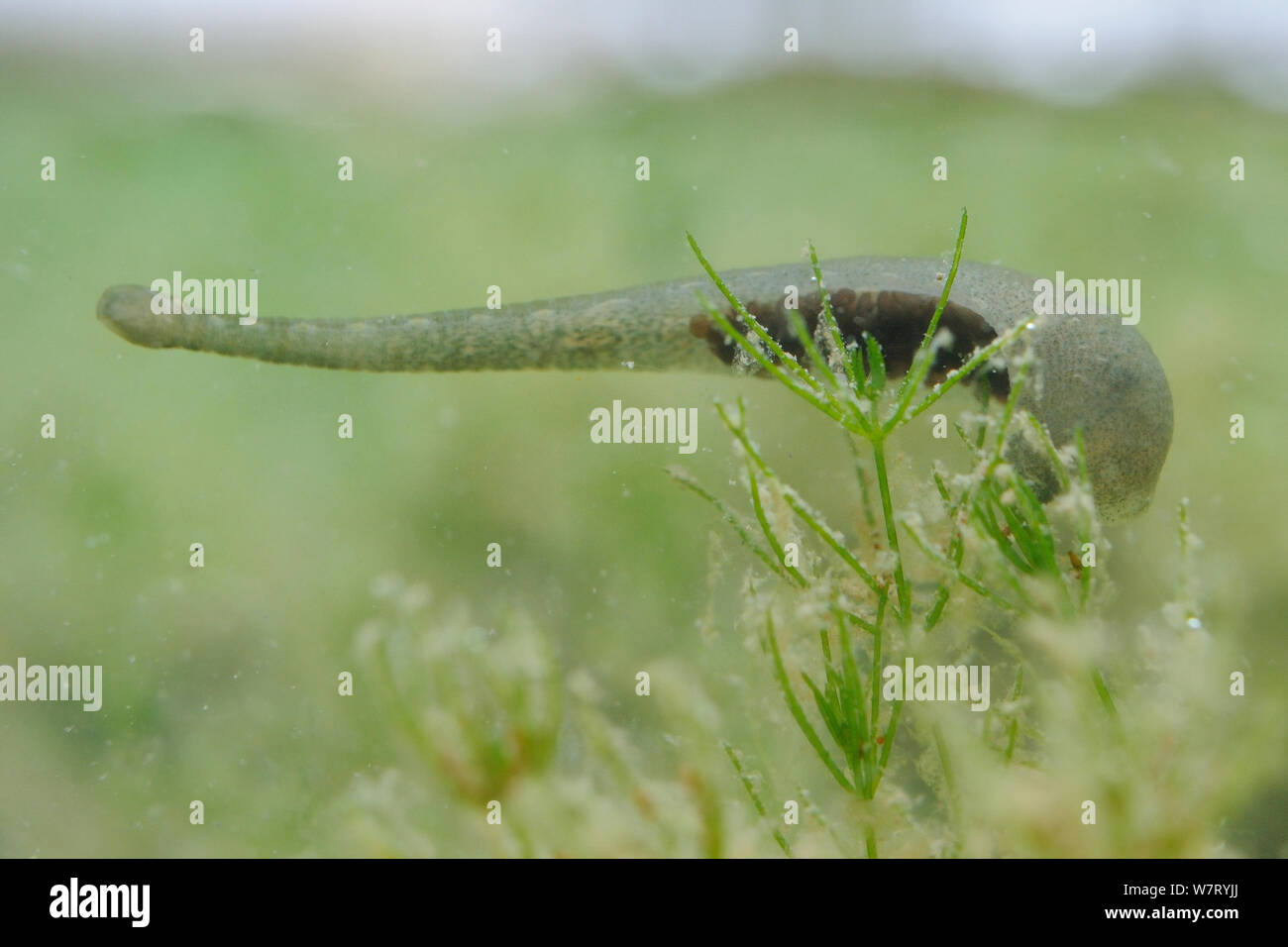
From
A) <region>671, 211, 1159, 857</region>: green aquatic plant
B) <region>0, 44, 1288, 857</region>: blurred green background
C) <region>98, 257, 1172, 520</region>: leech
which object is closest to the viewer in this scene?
<region>671, 211, 1159, 857</region>: green aquatic plant

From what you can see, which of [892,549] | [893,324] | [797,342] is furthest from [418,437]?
[892,549]

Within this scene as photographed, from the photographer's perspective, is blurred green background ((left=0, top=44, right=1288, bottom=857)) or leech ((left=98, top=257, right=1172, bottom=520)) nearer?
leech ((left=98, top=257, right=1172, bottom=520))

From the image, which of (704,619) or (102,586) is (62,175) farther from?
(704,619)

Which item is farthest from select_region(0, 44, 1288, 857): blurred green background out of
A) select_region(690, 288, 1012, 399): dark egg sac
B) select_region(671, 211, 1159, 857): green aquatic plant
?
select_region(671, 211, 1159, 857): green aquatic plant

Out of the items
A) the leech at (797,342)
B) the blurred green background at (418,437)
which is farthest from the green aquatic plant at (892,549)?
the blurred green background at (418,437)

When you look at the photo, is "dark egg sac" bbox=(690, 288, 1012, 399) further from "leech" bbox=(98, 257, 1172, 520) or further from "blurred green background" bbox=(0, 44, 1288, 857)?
"blurred green background" bbox=(0, 44, 1288, 857)

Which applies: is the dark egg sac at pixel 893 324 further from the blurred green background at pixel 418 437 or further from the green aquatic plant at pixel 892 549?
the blurred green background at pixel 418 437

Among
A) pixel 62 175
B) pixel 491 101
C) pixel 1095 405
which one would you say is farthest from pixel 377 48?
pixel 1095 405
